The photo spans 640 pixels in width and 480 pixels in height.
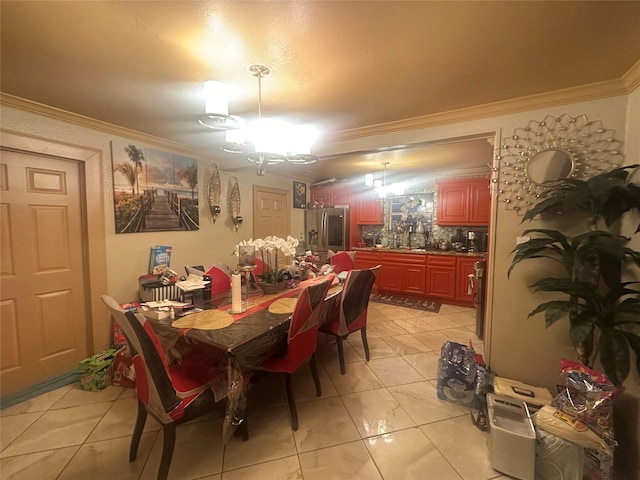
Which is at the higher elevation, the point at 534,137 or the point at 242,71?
the point at 242,71

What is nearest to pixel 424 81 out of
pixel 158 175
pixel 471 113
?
pixel 471 113

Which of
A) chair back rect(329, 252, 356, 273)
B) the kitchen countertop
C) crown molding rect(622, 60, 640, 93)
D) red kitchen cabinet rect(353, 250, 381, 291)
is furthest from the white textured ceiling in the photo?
red kitchen cabinet rect(353, 250, 381, 291)

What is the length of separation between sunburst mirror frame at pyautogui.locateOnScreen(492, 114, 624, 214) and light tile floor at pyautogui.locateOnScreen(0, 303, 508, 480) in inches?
69.8

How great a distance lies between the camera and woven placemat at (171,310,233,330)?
162cm

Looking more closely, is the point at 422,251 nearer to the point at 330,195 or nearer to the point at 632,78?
the point at 330,195

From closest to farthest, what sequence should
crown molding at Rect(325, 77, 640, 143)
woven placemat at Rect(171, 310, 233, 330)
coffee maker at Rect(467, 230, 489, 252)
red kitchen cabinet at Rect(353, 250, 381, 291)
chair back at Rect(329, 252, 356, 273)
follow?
woven placemat at Rect(171, 310, 233, 330) → crown molding at Rect(325, 77, 640, 143) → chair back at Rect(329, 252, 356, 273) → coffee maker at Rect(467, 230, 489, 252) → red kitchen cabinet at Rect(353, 250, 381, 291)

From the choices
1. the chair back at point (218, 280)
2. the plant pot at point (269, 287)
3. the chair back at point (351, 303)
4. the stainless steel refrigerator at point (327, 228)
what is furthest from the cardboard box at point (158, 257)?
the stainless steel refrigerator at point (327, 228)

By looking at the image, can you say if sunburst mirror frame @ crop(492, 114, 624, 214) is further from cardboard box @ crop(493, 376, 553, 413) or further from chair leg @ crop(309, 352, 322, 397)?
chair leg @ crop(309, 352, 322, 397)

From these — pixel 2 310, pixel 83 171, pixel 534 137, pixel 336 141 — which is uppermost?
pixel 336 141

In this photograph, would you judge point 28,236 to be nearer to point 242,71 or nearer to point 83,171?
point 83,171

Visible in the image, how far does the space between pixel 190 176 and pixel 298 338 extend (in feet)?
8.54

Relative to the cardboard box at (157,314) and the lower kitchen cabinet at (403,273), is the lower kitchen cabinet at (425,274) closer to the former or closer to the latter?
the lower kitchen cabinet at (403,273)

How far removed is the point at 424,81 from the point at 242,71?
1193 millimetres

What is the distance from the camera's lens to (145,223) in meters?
2.87
